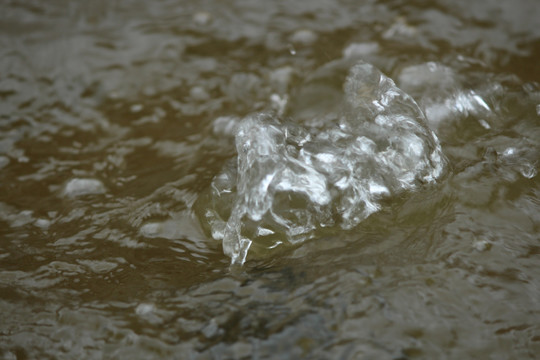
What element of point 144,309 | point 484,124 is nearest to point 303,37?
point 484,124

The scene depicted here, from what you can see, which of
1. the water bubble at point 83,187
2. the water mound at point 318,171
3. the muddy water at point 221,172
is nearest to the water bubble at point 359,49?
the muddy water at point 221,172

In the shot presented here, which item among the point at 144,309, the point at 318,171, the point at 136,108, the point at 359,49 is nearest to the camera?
the point at 144,309

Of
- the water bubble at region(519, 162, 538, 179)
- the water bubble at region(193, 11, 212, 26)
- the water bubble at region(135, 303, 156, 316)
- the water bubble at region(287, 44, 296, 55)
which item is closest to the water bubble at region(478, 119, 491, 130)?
the water bubble at region(519, 162, 538, 179)

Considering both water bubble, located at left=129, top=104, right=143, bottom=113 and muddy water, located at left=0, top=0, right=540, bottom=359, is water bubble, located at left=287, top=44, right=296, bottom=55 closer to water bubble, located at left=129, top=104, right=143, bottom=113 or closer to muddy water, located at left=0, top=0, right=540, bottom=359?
muddy water, located at left=0, top=0, right=540, bottom=359

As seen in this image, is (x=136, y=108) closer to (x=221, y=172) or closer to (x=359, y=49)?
(x=221, y=172)

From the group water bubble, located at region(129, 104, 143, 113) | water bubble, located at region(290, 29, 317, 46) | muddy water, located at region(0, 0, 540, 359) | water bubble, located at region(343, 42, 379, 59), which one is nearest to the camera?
muddy water, located at region(0, 0, 540, 359)

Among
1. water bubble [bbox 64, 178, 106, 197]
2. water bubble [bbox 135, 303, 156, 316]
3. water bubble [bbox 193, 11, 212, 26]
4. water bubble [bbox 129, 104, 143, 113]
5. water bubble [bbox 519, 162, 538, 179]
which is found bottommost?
water bubble [bbox 64, 178, 106, 197]
